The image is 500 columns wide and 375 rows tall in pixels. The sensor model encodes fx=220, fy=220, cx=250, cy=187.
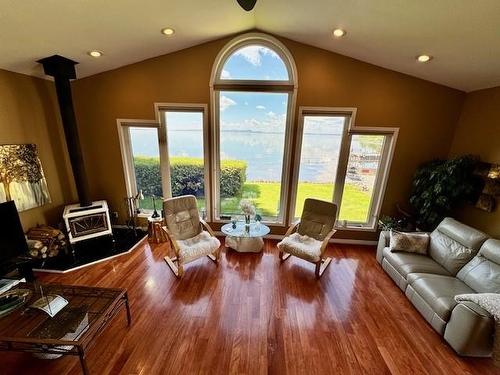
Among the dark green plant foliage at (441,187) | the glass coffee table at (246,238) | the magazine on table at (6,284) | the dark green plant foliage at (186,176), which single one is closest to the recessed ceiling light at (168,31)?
the dark green plant foliage at (186,176)

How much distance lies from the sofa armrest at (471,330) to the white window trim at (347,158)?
2076 millimetres

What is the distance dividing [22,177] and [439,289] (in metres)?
5.42

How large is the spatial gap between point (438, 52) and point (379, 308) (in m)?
3.07

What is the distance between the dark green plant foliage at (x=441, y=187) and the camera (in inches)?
118

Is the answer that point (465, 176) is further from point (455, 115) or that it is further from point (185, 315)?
point (185, 315)

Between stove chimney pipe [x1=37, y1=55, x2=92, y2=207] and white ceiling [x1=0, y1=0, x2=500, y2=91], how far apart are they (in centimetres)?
13

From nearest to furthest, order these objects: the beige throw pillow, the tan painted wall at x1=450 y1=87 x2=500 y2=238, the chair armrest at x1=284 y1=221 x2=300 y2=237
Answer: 1. the tan painted wall at x1=450 y1=87 x2=500 y2=238
2. the beige throw pillow
3. the chair armrest at x1=284 y1=221 x2=300 y2=237

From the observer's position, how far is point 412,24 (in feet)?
7.22

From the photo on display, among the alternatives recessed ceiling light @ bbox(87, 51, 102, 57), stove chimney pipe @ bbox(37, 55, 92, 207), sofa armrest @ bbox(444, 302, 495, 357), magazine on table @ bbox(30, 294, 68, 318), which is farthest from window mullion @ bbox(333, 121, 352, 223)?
stove chimney pipe @ bbox(37, 55, 92, 207)

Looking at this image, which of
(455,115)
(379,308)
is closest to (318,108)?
(455,115)

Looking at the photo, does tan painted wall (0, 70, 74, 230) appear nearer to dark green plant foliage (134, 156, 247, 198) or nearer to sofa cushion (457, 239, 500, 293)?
dark green plant foliage (134, 156, 247, 198)

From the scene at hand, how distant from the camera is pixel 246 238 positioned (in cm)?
364

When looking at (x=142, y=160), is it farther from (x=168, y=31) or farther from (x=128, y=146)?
(x=168, y=31)

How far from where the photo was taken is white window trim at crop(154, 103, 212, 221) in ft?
12.1
